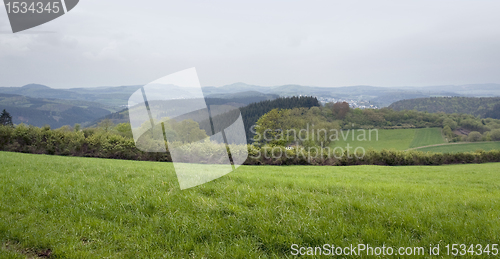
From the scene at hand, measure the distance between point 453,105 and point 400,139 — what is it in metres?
A: 104

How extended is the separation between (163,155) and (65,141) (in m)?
10.2

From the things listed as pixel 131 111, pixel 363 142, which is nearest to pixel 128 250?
pixel 131 111

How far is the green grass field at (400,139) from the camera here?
79.0 m

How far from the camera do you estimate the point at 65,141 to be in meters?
23.1

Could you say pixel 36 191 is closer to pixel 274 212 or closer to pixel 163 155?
pixel 274 212

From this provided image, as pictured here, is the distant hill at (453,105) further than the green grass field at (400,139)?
Yes

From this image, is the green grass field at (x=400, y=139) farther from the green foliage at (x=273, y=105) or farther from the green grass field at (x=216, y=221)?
the green grass field at (x=216, y=221)

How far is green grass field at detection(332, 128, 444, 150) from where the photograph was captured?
79.0 m

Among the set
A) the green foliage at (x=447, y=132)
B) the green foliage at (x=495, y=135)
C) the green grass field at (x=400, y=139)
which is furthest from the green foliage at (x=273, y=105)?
the green foliage at (x=495, y=135)

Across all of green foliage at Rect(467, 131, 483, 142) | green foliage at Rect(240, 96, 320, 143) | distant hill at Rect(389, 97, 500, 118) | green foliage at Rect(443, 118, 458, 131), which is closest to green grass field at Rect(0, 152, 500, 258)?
green foliage at Rect(240, 96, 320, 143)

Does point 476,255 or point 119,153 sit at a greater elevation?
point 476,255

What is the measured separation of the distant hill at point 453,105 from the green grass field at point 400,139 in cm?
5070

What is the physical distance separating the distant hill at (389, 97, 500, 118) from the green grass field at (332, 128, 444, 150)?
50.7m

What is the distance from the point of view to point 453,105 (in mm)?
152000
